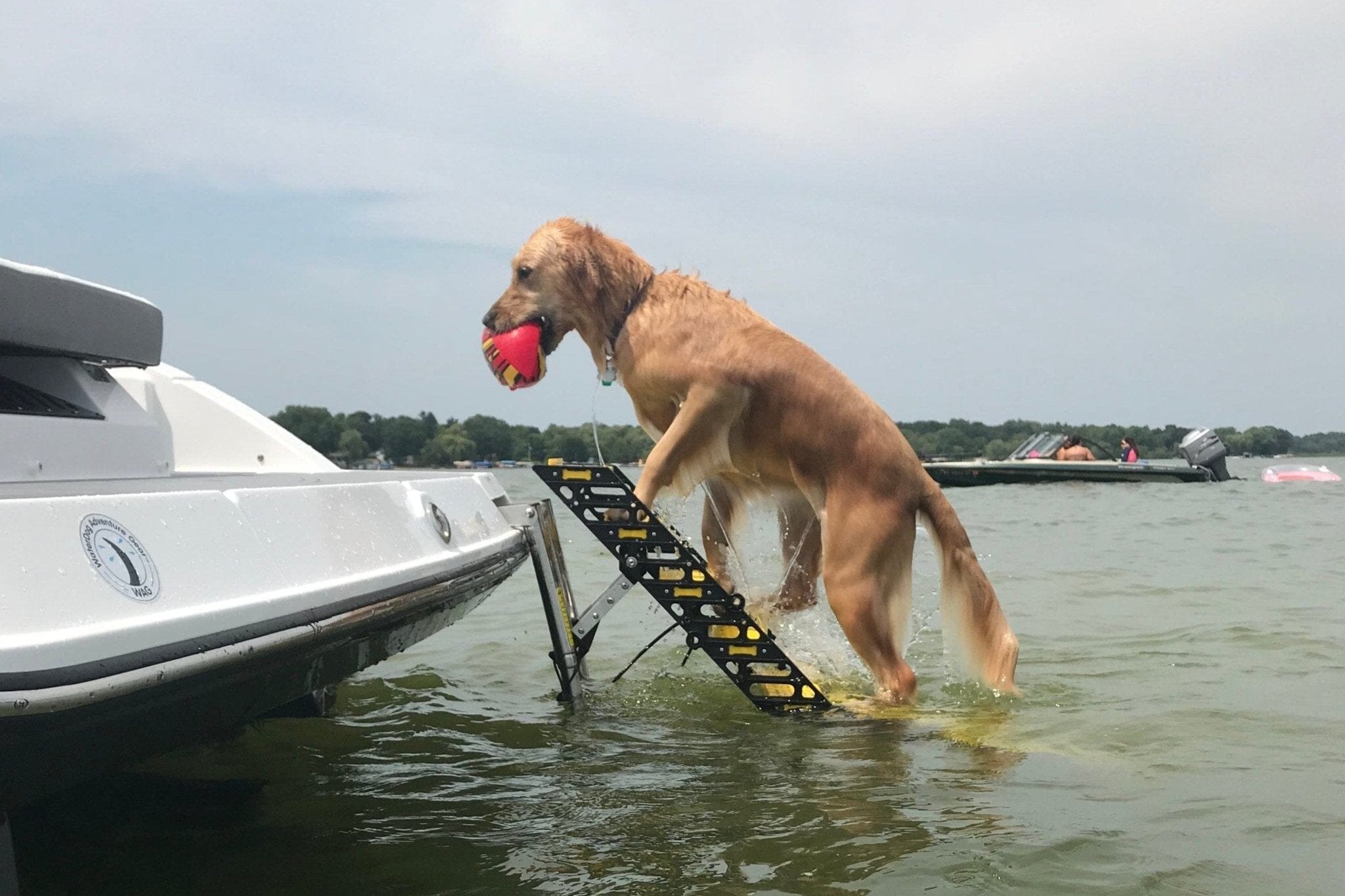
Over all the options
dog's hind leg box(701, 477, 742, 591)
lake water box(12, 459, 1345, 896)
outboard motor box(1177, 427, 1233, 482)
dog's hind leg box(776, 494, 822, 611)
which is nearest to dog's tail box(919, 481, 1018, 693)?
lake water box(12, 459, 1345, 896)

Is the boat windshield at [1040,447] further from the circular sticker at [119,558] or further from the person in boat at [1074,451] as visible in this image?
the circular sticker at [119,558]

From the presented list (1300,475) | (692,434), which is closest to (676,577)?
(692,434)

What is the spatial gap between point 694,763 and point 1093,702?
6.97ft

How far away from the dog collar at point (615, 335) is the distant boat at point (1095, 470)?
2344 centimetres

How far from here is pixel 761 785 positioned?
383 centimetres

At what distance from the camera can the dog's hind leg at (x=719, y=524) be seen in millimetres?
5559

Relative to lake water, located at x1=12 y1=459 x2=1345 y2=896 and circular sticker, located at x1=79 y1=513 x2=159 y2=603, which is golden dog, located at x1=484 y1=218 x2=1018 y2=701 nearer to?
lake water, located at x1=12 y1=459 x2=1345 y2=896

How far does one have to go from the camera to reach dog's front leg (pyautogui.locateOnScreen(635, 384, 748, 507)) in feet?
16.3

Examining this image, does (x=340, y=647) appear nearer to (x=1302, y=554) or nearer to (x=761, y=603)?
(x=761, y=603)

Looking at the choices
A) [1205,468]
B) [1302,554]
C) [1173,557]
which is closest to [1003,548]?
[1173,557]

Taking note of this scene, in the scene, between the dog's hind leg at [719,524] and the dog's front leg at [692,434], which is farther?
the dog's hind leg at [719,524]

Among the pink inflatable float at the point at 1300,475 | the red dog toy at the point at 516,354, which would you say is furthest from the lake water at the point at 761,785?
the pink inflatable float at the point at 1300,475

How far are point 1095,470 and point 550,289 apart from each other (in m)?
26.7

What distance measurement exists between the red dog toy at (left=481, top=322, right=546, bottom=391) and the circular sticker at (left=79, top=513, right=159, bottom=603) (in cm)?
291
